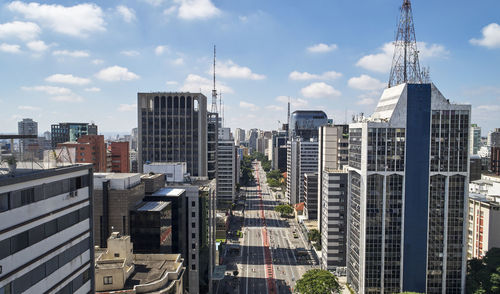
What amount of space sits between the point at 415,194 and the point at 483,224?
4083 cm

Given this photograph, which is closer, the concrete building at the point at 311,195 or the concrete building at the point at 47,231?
the concrete building at the point at 47,231

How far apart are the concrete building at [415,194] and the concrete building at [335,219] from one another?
76.7ft

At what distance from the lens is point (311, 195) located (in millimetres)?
168875

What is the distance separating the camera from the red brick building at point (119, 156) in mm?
187350

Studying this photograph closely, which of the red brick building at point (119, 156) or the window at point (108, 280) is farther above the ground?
the red brick building at point (119, 156)

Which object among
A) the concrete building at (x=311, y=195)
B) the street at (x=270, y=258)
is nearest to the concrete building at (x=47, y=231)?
the street at (x=270, y=258)

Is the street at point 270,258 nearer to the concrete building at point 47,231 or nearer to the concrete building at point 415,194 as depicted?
the concrete building at point 415,194

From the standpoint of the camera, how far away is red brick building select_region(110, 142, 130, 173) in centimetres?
18735

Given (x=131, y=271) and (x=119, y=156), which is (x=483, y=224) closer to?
(x=131, y=271)

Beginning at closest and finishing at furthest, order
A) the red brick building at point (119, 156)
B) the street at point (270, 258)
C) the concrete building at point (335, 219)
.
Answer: the street at point (270, 258) → the concrete building at point (335, 219) → the red brick building at point (119, 156)

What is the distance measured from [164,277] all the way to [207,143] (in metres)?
104

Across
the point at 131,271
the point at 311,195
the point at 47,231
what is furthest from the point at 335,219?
Answer: the point at 47,231

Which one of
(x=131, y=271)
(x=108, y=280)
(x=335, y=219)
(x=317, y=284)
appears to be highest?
(x=108, y=280)

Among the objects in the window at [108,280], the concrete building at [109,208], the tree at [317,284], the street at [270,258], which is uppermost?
the concrete building at [109,208]
